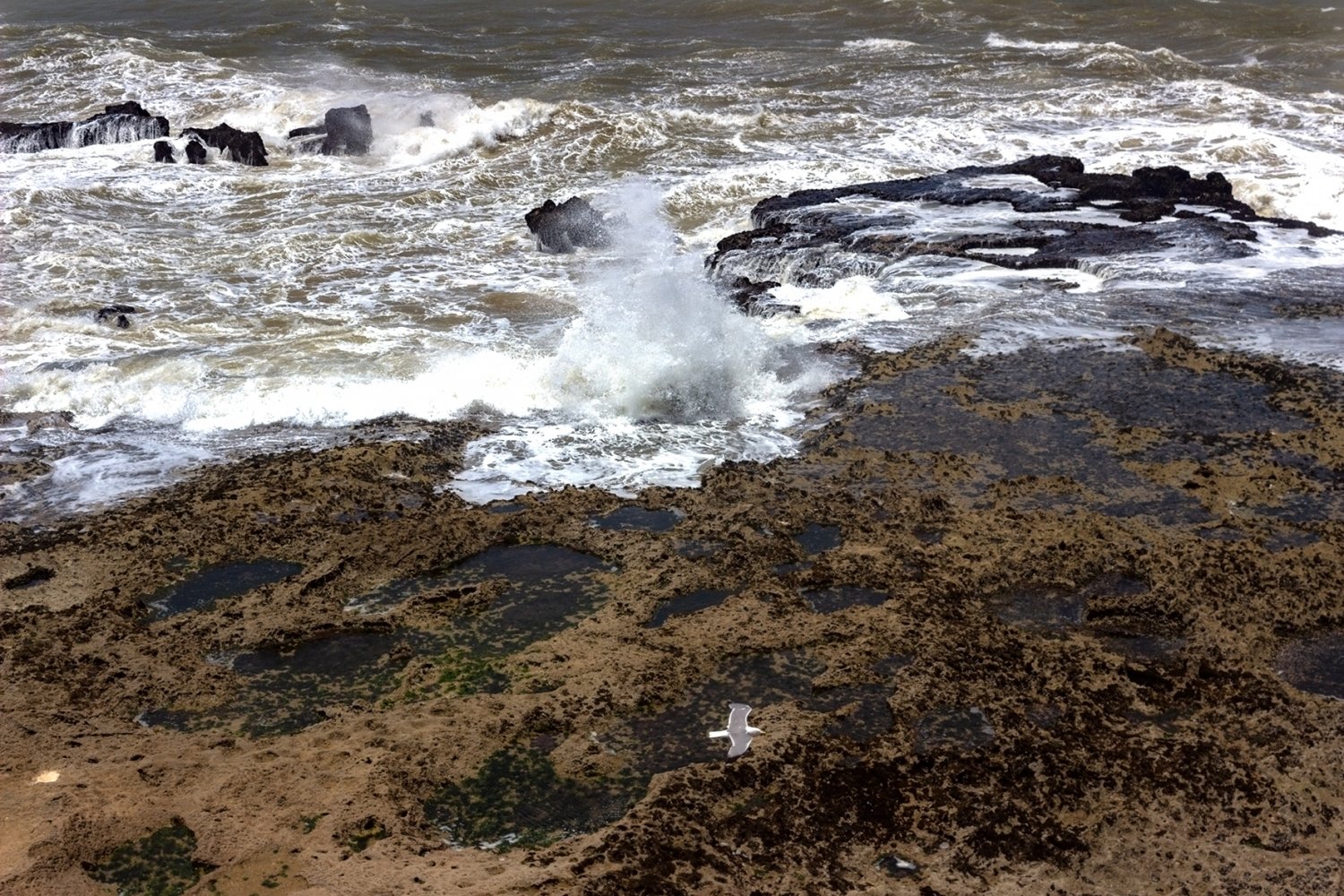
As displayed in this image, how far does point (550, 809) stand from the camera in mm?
4230

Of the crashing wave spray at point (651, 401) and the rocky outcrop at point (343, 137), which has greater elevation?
the rocky outcrop at point (343, 137)

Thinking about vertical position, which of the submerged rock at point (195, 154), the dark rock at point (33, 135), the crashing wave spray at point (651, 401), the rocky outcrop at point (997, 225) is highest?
the dark rock at point (33, 135)

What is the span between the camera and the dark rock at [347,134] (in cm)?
1641

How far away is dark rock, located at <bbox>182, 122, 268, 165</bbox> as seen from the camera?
15.8 metres

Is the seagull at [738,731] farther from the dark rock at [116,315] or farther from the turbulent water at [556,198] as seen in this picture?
the dark rock at [116,315]

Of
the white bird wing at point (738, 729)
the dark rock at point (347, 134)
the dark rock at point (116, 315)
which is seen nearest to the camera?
the white bird wing at point (738, 729)

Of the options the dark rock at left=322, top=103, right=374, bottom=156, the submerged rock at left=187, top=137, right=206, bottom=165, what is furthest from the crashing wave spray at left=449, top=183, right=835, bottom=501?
the submerged rock at left=187, top=137, right=206, bottom=165

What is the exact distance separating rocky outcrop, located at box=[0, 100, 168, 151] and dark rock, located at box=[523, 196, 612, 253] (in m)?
7.73

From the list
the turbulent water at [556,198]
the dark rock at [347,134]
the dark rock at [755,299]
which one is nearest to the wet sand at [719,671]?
the turbulent water at [556,198]

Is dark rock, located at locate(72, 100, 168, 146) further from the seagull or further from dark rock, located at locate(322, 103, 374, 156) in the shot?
the seagull

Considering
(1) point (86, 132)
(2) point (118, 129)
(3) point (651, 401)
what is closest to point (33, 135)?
(1) point (86, 132)

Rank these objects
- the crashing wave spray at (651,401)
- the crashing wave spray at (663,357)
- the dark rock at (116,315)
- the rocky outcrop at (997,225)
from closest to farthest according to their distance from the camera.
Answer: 1. the crashing wave spray at (651,401)
2. the crashing wave spray at (663,357)
3. the dark rock at (116,315)
4. the rocky outcrop at (997,225)

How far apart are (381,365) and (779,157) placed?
8.31 meters

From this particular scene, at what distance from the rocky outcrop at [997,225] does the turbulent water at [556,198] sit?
1.53ft
